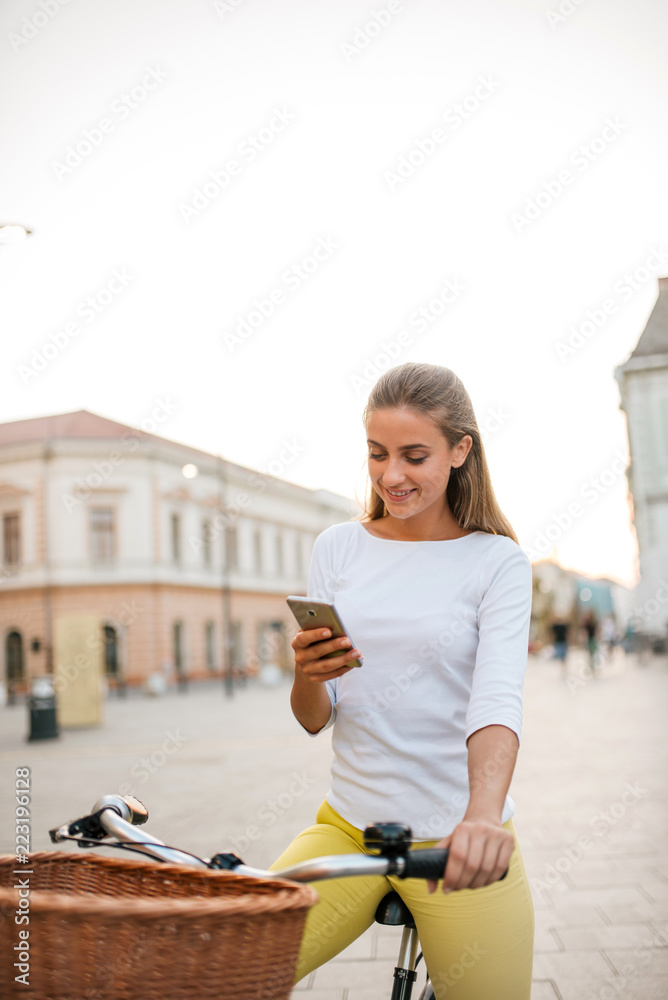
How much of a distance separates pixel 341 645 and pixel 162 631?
126ft

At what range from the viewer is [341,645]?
1.64m

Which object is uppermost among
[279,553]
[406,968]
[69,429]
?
[69,429]

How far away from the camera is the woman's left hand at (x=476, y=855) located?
4.37 ft

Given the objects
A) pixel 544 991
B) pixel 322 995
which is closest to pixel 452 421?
pixel 544 991

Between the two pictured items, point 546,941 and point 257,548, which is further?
point 257,548

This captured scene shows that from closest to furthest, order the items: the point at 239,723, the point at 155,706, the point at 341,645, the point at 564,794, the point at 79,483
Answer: the point at 341,645, the point at 564,794, the point at 239,723, the point at 155,706, the point at 79,483

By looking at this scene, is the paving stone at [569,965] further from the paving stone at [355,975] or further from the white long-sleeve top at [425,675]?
the white long-sleeve top at [425,675]

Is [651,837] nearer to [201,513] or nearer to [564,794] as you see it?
[564,794]

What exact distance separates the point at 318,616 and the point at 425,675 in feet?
1.20

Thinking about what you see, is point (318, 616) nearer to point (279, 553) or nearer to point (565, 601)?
point (279, 553)

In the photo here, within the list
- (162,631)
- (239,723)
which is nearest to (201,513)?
(162,631)

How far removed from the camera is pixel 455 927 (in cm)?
169

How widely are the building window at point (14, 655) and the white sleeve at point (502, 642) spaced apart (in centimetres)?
3861

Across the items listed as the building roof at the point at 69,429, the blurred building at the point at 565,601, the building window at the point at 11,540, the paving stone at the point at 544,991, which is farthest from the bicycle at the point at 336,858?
the blurred building at the point at 565,601
